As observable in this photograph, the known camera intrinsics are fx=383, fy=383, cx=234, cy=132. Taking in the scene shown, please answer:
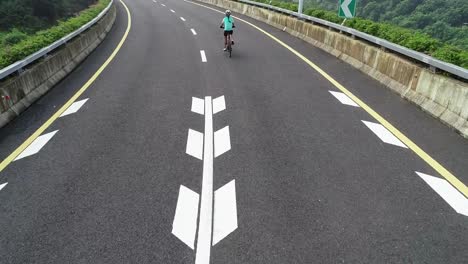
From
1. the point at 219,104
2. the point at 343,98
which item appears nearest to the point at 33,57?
the point at 219,104

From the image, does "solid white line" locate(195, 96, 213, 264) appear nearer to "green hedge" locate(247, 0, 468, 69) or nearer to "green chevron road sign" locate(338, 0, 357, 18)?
"green hedge" locate(247, 0, 468, 69)

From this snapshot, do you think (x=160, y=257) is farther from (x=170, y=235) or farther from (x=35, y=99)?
(x=35, y=99)

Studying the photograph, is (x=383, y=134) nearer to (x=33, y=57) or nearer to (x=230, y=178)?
(x=230, y=178)

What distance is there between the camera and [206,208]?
18.1ft

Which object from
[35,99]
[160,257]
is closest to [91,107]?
[35,99]

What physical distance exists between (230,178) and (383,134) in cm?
363

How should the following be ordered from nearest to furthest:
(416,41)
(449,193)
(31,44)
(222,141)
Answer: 1. (449,193)
2. (222,141)
3. (416,41)
4. (31,44)

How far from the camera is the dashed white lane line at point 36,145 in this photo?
737 centimetres

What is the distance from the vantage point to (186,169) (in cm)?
663

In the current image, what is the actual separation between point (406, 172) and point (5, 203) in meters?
6.37

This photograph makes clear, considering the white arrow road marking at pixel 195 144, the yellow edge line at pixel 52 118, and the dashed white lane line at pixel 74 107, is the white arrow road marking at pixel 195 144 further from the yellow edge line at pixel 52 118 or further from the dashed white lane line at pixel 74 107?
the dashed white lane line at pixel 74 107

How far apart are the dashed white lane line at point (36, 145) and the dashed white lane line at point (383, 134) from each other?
270 inches

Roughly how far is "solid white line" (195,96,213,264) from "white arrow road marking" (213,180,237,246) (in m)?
0.08

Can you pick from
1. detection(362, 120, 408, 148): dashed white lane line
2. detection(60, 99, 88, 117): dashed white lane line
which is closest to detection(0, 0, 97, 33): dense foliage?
detection(60, 99, 88, 117): dashed white lane line
